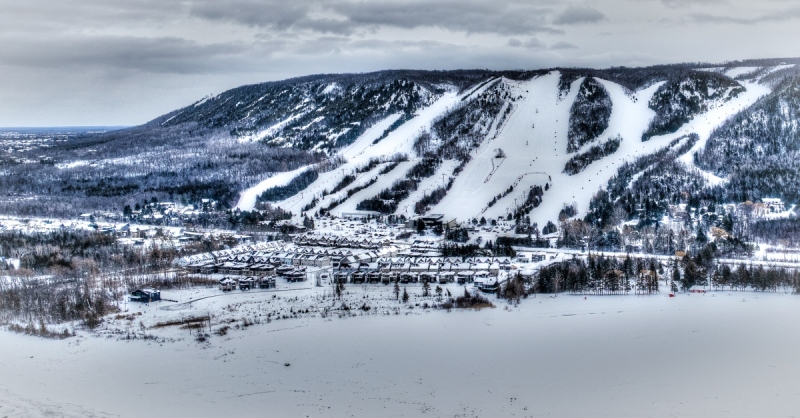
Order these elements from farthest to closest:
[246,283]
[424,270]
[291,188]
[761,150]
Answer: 1. [291,188]
2. [761,150]
3. [424,270]
4. [246,283]

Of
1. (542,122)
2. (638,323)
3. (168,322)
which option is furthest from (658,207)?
(168,322)

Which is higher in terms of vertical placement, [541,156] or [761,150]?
[761,150]

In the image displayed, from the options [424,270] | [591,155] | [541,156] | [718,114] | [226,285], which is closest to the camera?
[226,285]

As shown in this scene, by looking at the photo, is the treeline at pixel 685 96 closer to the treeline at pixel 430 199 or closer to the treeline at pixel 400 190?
the treeline at pixel 400 190

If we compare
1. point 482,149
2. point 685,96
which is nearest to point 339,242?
point 482,149

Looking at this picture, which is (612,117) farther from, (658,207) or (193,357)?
(193,357)

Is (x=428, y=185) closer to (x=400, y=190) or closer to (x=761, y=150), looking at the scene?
(x=400, y=190)
